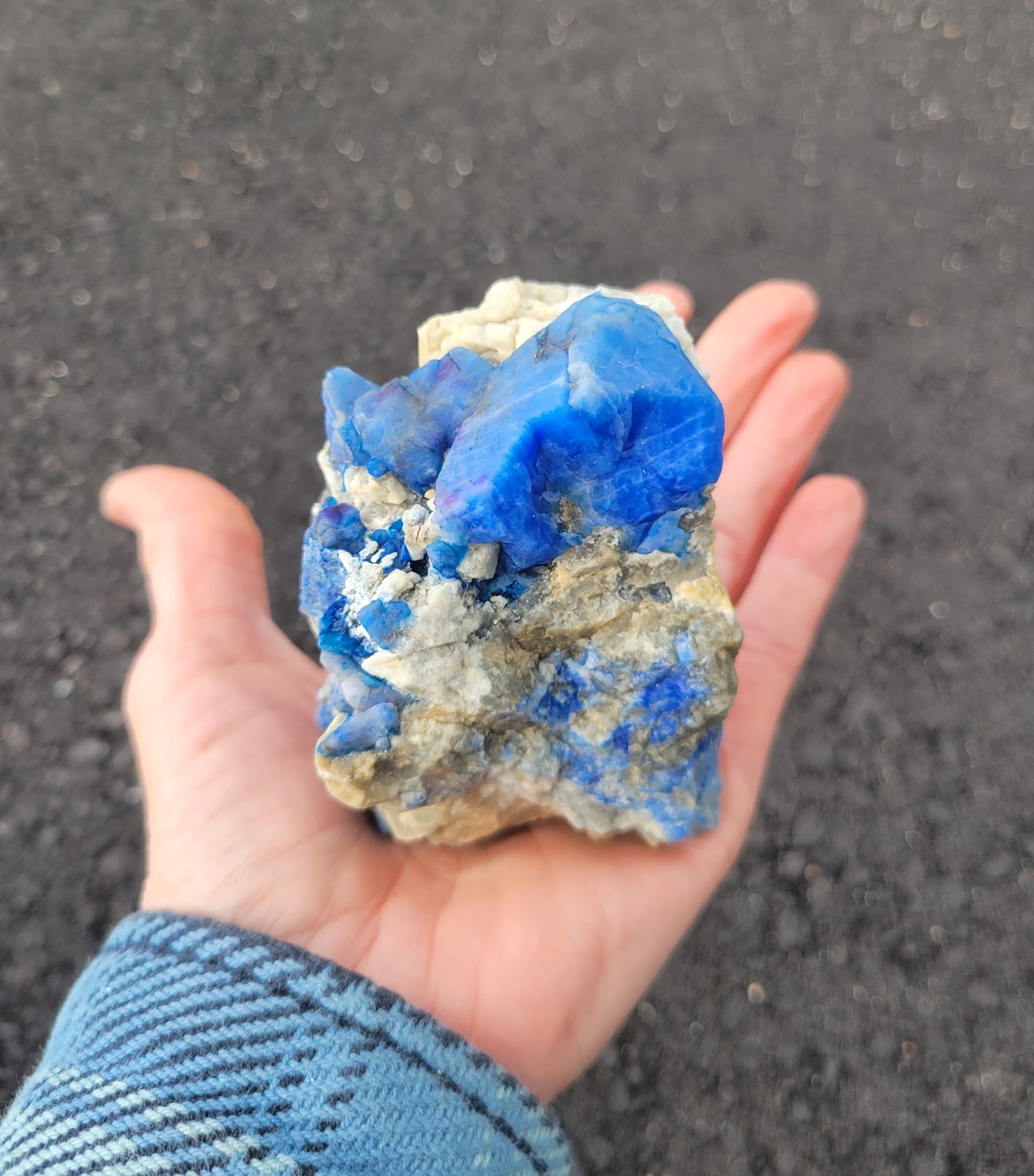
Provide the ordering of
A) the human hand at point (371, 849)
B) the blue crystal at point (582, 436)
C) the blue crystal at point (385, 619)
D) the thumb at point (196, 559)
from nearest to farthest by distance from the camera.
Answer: the blue crystal at point (582, 436) → the blue crystal at point (385, 619) → the human hand at point (371, 849) → the thumb at point (196, 559)

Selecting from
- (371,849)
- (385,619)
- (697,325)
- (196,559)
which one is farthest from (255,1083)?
(697,325)

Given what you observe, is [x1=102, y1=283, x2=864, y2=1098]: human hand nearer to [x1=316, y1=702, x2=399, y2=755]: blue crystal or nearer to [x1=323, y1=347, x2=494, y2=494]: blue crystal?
[x1=316, y1=702, x2=399, y2=755]: blue crystal

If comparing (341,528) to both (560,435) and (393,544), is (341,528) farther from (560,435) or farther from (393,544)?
(560,435)

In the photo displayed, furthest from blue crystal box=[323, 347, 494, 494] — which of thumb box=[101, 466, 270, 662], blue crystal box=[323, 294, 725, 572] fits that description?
thumb box=[101, 466, 270, 662]

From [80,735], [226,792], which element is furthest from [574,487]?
[80,735]

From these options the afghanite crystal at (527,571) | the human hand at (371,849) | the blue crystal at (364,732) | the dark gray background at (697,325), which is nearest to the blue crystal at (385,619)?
the afghanite crystal at (527,571)

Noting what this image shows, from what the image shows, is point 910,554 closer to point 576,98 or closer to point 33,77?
point 576,98

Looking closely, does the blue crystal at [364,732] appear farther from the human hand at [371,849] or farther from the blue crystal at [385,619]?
the human hand at [371,849]
